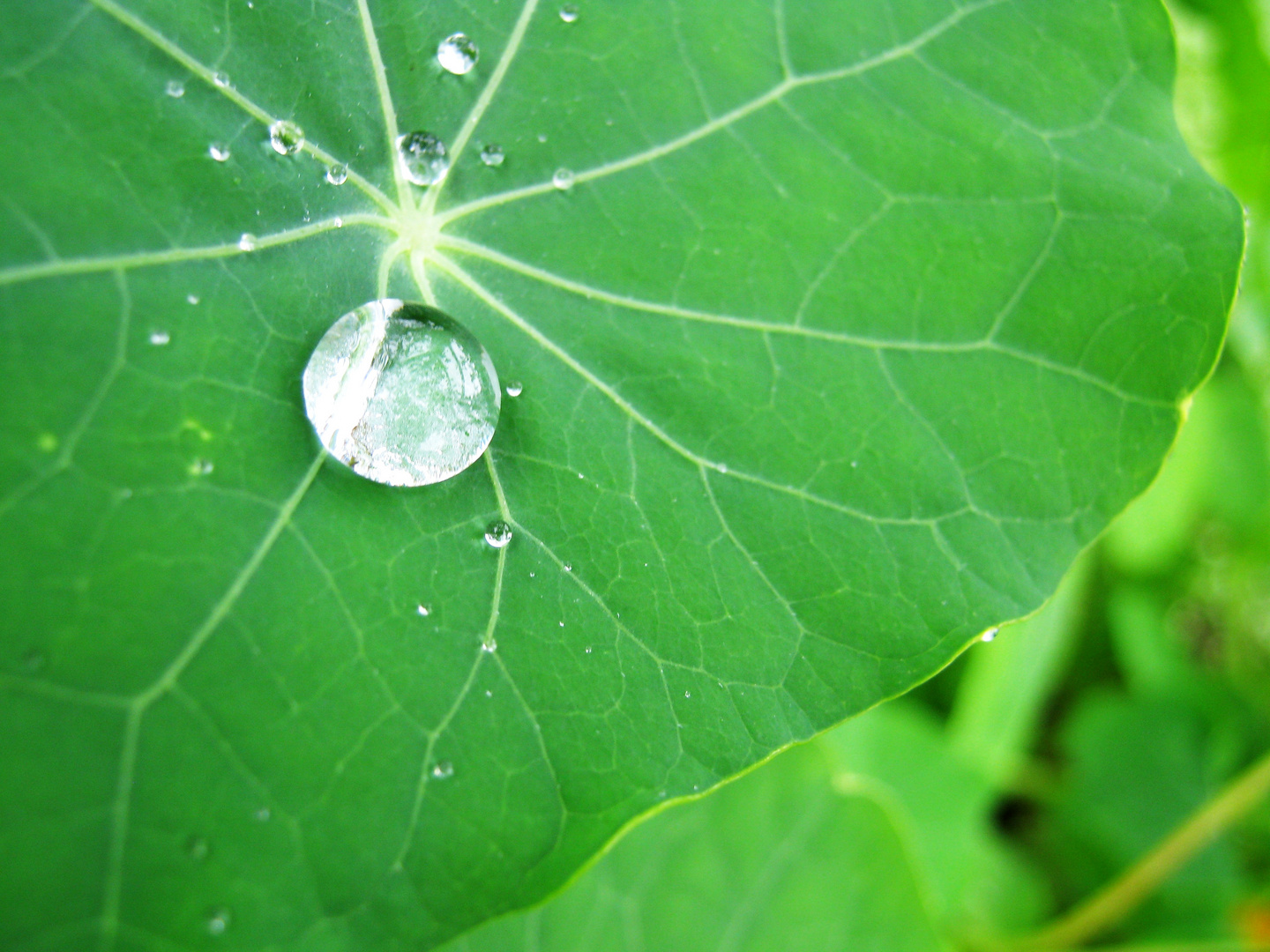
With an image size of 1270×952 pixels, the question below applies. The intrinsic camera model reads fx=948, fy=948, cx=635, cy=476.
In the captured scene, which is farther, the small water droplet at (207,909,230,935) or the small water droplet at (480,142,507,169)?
the small water droplet at (480,142,507,169)

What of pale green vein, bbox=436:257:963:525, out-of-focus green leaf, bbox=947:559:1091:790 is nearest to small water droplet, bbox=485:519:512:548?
pale green vein, bbox=436:257:963:525

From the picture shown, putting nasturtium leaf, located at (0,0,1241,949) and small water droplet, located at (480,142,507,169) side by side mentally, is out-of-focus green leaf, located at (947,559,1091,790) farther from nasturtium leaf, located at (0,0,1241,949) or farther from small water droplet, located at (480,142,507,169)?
small water droplet, located at (480,142,507,169)

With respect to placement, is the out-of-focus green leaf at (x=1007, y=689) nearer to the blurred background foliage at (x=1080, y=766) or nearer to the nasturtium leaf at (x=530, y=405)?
the blurred background foliage at (x=1080, y=766)

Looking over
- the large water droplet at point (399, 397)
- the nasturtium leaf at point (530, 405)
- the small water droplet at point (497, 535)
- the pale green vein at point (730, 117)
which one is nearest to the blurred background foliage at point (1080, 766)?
the nasturtium leaf at point (530, 405)

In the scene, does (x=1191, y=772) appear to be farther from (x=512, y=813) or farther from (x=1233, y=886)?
(x=512, y=813)

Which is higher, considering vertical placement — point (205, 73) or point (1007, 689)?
point (205, 73)

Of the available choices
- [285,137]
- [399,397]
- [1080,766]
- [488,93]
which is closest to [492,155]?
[488,93]

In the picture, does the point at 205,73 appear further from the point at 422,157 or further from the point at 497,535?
the point at 497,535
